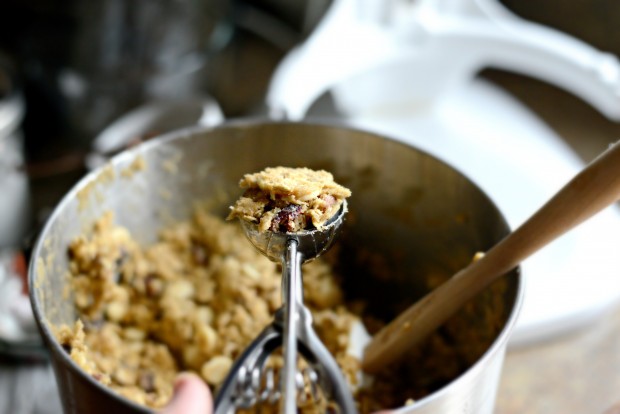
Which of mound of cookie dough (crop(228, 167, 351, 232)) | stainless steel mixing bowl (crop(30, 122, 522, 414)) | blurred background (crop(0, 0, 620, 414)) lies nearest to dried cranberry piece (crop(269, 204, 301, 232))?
mound of cookie dough (crop(228, 167, 351, 232))

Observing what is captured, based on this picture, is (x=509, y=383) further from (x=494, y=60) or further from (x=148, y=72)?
(x=148, y=72)

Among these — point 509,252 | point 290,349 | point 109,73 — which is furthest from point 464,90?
point 290,349

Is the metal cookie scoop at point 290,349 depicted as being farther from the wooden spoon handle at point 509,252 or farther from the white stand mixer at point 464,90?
the white stand mixer at point 464,90

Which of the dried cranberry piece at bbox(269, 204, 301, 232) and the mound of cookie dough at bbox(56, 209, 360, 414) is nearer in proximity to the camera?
the dried cranberry piece at bbox(269, 204, 301, 232)

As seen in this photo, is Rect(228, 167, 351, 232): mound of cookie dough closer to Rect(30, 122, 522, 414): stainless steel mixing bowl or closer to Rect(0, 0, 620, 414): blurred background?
Rect(30, 122, 522, 414): stainless steel mixing bowl

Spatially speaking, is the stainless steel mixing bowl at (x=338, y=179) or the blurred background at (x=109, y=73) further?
the blurred background at (x=109, y=73)

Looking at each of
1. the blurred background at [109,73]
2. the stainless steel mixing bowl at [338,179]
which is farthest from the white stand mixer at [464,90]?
the stainless steel mixing bowl at [338,179]

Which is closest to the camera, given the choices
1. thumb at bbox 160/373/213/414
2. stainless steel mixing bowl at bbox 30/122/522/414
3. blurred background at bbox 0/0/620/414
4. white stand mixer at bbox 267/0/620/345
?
thumb at bbox 160/373/213/414
